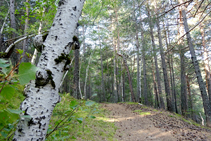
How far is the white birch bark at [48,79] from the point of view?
0.95 meters

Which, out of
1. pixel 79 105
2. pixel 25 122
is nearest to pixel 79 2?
pixel 79 105

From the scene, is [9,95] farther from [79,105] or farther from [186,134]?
[186,134]

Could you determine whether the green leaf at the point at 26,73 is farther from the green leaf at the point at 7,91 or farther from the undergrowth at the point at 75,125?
the undergrowth at the point at 75,125

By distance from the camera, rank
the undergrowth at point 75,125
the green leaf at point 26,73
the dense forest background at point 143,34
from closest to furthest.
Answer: the green leaf at point 26,73
the undergrowth at point 75,125
the dense forest background at point 143,34

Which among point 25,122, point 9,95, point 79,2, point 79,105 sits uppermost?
point 79,2

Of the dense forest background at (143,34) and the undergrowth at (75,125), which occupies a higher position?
the dense forest background at (143,34)

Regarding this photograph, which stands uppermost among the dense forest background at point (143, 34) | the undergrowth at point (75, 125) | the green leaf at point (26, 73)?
the dense forest background at point (143, 34)

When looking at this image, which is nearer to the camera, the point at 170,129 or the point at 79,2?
the point at 79,2

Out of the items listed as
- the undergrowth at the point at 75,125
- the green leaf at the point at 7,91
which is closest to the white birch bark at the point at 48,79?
the undergrowth at the point at 75,125

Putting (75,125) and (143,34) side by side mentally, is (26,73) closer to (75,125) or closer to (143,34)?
(75,125)

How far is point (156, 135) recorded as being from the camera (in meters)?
4.91

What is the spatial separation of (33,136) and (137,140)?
14.8ft

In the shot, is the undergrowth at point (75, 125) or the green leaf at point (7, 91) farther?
the undergrowth at point (75, 125)

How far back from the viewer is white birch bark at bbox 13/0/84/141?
95 cm
